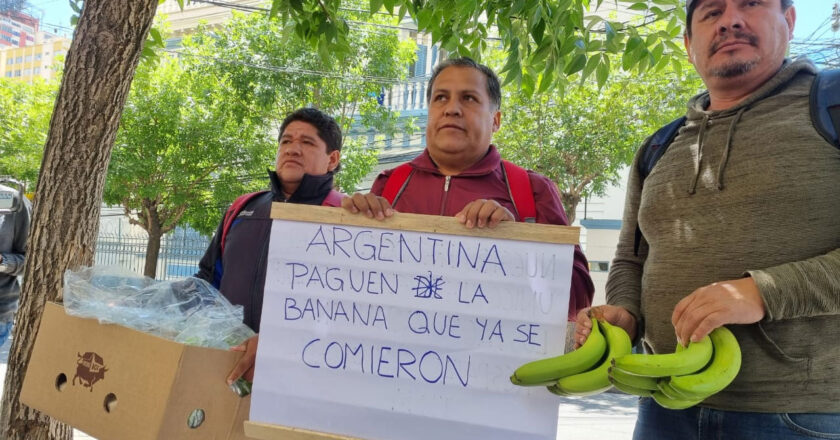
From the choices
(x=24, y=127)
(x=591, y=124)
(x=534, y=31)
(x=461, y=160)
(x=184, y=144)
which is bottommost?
(x=461, y=160)

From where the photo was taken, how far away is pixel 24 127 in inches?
810

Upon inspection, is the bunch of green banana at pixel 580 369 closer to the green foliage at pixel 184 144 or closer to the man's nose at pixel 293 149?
the man's nose at pixel 293 149

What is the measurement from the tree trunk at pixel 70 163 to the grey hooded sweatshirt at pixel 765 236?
7.67ft

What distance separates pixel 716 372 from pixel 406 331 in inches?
30.7

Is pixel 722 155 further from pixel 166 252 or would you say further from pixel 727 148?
pixel 166 252

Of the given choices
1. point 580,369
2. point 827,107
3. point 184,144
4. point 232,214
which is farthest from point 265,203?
point 184,144

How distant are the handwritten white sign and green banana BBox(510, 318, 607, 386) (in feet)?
0.39

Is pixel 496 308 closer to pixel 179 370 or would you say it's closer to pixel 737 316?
pixel 737 316

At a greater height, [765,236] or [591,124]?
[591,124]

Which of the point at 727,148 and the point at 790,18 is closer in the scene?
the point at 727,148

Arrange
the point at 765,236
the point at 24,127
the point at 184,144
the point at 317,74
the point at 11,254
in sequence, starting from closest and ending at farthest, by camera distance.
→ the point at 765,236 < the point at 11,254 < the point at 317,74 < the point at 184,144 < the point at 24,127

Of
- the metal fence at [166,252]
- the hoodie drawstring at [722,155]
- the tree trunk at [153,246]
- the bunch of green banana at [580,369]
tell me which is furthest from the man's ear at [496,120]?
the metal fence at [166,252]

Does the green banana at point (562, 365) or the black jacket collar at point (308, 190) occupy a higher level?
the black jacket collar at point (308, 190)

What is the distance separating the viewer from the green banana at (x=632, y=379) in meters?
1.39
